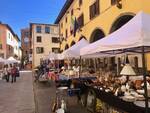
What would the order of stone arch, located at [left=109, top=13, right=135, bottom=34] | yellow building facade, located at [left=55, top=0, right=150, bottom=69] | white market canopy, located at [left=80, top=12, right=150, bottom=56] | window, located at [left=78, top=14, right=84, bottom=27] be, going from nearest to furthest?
white market canopy, located at [left=80, top=12, right=150, bottom=56] < yellow building facade, located at [left=55, top=0, right=150, bottom=69] < stone arch, located at [left=109, top=13, right=135, bottom=34] < window, located at [left=78, top=14, right=84, bottom=27]

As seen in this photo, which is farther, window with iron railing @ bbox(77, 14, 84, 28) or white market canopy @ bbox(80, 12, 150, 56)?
window with iron railing @ bbox(77, 14, 84, 28)

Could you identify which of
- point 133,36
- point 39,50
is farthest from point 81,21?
point 39,50

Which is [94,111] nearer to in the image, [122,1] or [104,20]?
[122,1]

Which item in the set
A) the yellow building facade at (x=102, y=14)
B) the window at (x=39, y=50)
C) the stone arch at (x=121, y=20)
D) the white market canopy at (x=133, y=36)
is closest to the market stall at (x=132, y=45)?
the white market canopy at (x=133, y=36)

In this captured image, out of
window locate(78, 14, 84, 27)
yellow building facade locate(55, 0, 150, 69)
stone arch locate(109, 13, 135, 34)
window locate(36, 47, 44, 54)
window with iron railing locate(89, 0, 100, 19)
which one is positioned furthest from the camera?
window locate(36, 47, 44, 54)

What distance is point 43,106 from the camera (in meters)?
10.5

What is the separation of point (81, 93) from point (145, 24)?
5400 mm

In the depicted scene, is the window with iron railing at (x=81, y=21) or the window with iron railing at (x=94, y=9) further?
the window with iron railing at (x=81, y=21)

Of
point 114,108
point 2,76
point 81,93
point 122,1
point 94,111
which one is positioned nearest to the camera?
point 114,108

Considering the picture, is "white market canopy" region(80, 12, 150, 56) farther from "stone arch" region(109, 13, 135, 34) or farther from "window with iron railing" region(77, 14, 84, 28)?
"window with iron railing" region(77, 14, 84, 28)

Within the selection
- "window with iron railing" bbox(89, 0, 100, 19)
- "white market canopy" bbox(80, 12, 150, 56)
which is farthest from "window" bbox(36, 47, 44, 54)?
"white market canopy" bbox(80, 12, 150, 56)

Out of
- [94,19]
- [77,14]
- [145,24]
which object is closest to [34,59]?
[77,14]

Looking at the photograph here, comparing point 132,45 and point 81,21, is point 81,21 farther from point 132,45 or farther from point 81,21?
point 132,45

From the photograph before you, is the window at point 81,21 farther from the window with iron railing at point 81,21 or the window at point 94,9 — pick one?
the window at point 94,9
